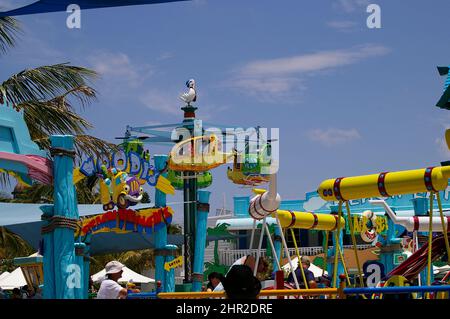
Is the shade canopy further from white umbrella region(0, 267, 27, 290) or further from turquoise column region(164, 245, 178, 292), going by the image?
white umbrella region(0, 267, 27, 290)

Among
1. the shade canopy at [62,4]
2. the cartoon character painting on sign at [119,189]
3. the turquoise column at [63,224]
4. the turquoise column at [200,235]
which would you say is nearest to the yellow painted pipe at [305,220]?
the turquoise column at [200,235]

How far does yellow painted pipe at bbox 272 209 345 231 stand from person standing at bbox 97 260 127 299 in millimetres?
5749

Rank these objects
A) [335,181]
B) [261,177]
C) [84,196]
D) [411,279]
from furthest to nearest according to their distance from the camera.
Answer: [84,196], [261,177], [411,279], [335,181]

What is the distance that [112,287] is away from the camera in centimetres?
756

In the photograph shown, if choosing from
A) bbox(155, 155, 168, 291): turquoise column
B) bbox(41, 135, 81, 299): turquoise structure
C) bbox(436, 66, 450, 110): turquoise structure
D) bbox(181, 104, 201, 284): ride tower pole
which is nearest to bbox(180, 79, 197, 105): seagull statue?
bbox(181, 104, 201, 284): ride tower pole

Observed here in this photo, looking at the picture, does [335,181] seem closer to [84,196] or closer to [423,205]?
[423,205]

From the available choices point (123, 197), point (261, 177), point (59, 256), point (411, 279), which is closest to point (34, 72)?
point (123, 197)

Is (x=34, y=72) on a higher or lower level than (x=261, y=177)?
higher

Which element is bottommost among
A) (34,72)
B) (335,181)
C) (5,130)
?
(335,181)

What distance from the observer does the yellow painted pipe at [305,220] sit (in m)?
13.4

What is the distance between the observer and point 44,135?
16609mm

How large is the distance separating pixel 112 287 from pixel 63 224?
3646mm

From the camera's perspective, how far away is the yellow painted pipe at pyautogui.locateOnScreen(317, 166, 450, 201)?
28.6 ft
